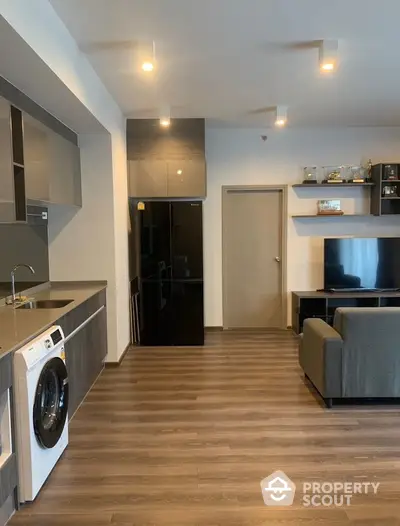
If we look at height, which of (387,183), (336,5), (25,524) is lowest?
(25,524)

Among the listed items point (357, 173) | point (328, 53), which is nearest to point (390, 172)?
point (357, 173)

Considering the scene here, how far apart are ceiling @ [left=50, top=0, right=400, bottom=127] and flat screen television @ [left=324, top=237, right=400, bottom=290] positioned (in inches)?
68.2

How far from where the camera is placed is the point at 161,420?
3561 millimetres

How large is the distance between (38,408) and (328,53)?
123 inches

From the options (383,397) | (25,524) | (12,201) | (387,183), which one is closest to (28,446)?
(25,524)

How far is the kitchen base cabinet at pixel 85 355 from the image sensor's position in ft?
11.5

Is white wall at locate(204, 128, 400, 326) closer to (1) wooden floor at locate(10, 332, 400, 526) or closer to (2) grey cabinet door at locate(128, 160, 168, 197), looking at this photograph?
(2) grey cabinet door at locate(128, 160, 168, 197)

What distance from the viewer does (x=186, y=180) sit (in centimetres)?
571

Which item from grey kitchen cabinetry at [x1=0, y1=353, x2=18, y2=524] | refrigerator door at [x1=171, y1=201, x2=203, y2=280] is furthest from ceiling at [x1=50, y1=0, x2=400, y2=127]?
grey kitchen cabinetry at [x1=0, y1=353, x2=18, y2=524]

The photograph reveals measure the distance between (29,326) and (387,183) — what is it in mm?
5116

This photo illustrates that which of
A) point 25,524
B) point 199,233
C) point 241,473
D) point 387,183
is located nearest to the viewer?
point 25,524

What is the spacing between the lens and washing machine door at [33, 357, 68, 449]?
8.39ft

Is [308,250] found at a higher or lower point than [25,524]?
higher

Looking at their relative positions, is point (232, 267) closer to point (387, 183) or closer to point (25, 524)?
point (387, 183)
